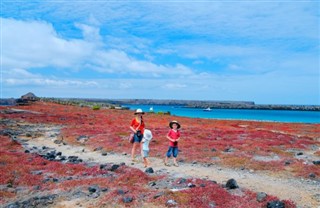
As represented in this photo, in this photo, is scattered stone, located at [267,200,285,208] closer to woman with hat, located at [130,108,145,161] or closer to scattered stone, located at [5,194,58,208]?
scattered stone, located at [5,194,58,208]

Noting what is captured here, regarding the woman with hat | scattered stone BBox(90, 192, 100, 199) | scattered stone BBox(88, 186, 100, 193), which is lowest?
scattered stone BBox(90, 192, 100, 199)

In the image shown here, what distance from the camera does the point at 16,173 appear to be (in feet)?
61.2

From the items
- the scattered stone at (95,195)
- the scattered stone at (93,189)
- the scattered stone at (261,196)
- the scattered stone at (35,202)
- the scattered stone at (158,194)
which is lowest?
the scattered stone at (35,202)

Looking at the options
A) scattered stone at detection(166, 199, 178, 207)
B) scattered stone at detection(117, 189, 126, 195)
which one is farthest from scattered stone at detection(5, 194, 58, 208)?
scattered stone at detection(166, 199, 178, 207)

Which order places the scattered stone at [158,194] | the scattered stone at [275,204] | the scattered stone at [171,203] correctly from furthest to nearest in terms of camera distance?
the scattered stone at [158,194]
the scattered stone at [171,203]
the scattered stone at [275,204]

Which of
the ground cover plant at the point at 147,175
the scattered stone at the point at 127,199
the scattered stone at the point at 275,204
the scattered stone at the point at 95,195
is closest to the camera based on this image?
the scattered stone at the point at 275,204

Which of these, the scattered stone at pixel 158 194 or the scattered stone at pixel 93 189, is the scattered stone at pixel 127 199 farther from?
the scattered stone at pixel 93 189

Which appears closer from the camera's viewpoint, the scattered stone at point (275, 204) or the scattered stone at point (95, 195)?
the scattered stone at point (275, 204)

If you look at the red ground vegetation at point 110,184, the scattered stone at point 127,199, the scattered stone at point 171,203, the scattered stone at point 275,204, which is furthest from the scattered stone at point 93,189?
the scattered stone at point 275,204

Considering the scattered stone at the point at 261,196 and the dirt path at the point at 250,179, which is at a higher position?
the scattered stone at the point at 261,196

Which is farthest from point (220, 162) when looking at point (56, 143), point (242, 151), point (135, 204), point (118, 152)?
point (56, 143)

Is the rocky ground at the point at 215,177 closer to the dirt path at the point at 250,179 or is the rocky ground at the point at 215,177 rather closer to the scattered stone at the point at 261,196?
the dirt path at the point at 250,179

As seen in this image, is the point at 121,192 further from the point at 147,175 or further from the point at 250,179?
the point at 250,179

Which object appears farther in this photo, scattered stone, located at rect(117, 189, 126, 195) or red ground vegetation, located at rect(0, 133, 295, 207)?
scattered stone, located at rect(117, 189, 126, 195)
